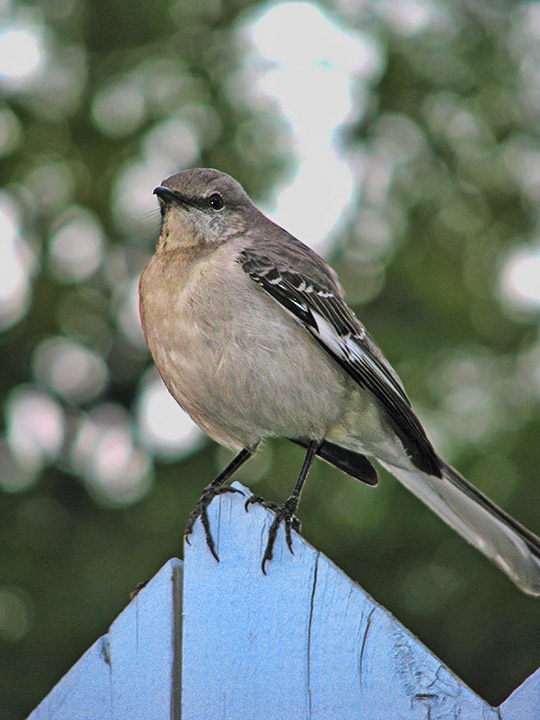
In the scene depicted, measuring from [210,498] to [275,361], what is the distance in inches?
21.3

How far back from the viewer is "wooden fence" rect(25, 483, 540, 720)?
1.73 metres

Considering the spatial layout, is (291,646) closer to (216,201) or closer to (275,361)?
(275,361)

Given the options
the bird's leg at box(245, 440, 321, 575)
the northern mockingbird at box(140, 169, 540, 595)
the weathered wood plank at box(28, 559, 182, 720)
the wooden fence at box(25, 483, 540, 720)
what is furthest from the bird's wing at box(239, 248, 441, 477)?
the weathered wood plank at box(28, 559, 182, 720)

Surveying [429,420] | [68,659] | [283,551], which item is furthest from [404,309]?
[283,551]

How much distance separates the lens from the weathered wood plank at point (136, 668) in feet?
6.47

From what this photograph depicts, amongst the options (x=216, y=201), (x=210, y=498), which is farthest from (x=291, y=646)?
(x=216, y=201)

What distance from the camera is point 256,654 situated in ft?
6.20

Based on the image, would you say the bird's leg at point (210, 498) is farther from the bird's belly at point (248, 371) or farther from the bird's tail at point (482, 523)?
the bird's tail at point (482, 523)

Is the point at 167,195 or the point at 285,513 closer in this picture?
the point at 285,513

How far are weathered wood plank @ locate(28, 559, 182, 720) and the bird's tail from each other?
122cm

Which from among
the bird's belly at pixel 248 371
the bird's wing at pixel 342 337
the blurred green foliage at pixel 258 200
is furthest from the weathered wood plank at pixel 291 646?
the blurred green foliage at pixel 258 200

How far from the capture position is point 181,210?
3639 mm

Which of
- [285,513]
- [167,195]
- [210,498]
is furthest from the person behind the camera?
[167,195]

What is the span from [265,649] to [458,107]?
5908 millimetres
